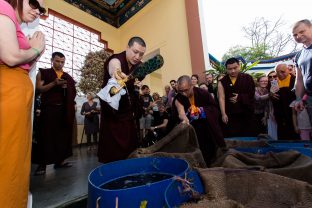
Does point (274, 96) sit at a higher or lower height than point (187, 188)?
higher

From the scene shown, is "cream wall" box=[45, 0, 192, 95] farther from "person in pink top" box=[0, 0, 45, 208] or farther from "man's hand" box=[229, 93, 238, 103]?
"person in pink top" box=[0, 0, 45, 208]

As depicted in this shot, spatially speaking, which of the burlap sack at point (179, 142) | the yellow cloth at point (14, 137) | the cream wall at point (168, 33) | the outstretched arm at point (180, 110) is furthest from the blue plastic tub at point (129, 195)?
the cream wall at point (168, 33)

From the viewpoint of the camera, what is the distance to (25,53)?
37.1 inches

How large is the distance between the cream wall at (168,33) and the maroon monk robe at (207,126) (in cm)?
384

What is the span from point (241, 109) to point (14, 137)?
2255 millimetres

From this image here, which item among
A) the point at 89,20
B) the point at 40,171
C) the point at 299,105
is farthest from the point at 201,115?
the point at 89,20

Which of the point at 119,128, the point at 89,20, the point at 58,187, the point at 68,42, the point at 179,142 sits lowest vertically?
the point at 58,187

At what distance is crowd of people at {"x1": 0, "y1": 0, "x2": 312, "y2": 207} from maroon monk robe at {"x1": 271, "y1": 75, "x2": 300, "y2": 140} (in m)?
0.01

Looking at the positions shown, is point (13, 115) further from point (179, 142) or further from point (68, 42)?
point (68, 42)

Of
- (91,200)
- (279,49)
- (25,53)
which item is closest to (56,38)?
(25,53)

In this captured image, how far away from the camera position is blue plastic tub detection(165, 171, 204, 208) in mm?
671

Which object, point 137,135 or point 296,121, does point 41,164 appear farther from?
point 296,121

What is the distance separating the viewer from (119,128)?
67.4 inches

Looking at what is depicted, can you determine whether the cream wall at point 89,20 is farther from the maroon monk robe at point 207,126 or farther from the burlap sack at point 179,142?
the burlap sack at point 179,142
